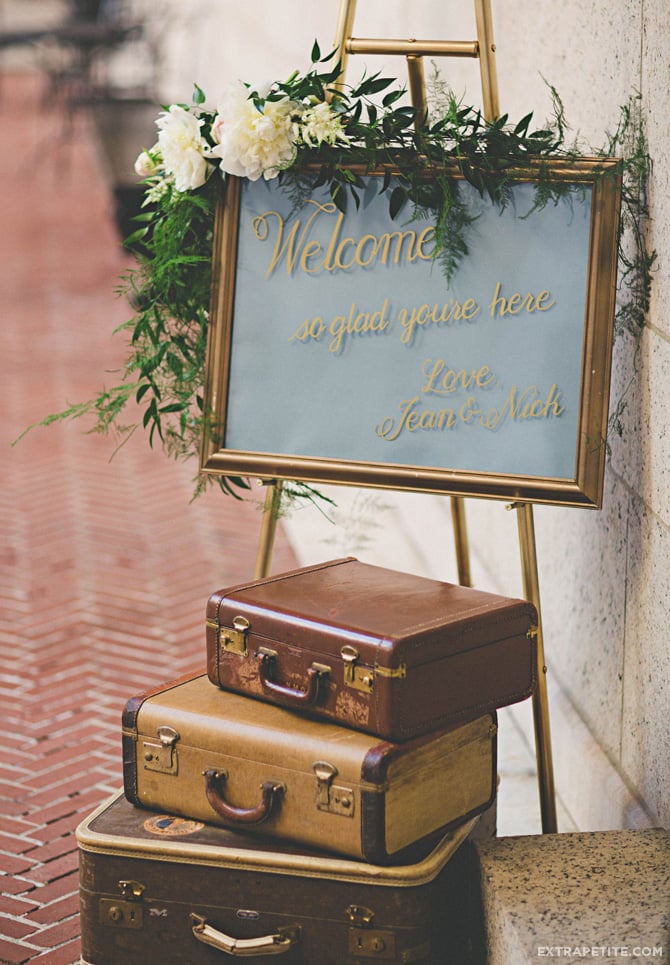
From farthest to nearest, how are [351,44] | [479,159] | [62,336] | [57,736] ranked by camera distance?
[62,336], [57,736], [351,44], [479,159]

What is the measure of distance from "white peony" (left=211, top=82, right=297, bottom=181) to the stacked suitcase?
799 mm

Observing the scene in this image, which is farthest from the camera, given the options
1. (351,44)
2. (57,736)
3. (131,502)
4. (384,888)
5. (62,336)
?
(62,336)

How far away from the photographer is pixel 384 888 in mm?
2055

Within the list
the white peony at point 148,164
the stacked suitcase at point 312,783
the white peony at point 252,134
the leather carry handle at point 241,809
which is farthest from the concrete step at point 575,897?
the white peony at point 148,164

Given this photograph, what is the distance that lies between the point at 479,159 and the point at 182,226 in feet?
2.02

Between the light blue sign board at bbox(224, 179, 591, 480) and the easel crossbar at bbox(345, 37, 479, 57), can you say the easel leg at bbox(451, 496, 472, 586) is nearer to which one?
the light blue sign board at bbox(224, 179, 591, 480)

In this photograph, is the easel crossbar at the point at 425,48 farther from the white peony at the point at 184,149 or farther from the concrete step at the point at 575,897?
the concrete step at the point at 575,897

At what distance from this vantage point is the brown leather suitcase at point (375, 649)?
205cm

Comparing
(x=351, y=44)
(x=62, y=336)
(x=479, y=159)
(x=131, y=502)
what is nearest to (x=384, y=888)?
(x=479, y=159)

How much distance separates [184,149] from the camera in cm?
239

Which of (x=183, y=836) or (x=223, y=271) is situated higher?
(x=223, y=271)

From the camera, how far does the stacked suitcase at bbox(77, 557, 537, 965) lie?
2057 mm

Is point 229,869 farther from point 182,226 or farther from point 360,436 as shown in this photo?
point 182,226

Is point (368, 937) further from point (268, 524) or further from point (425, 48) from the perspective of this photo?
point (425, 48)
